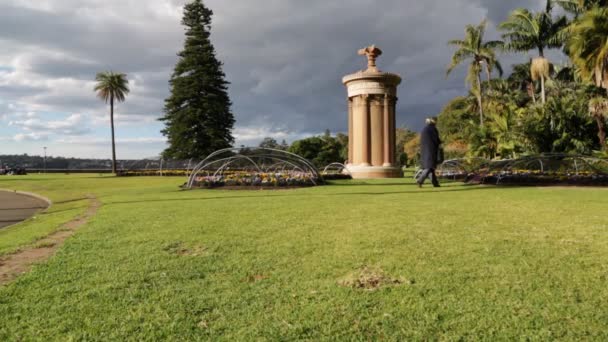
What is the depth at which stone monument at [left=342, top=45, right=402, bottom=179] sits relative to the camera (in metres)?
23.7

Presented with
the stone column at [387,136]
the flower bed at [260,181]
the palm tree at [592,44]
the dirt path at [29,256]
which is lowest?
the dirt path at [29,256]

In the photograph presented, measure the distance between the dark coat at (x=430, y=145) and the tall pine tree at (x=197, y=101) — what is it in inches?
1274

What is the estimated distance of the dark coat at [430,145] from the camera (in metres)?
13.2

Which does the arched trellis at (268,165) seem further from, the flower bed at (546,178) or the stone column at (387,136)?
the flower bed at (546,178)

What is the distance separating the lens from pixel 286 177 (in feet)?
55.6

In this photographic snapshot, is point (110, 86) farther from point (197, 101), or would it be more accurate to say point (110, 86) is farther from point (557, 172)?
point (557, 172)

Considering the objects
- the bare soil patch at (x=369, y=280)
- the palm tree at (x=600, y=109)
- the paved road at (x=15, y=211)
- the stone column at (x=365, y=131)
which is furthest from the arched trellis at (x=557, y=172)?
the paved road at (x=15, y=211)

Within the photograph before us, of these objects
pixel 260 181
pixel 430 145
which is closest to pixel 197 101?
pixel 260 181

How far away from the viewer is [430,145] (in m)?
13.2

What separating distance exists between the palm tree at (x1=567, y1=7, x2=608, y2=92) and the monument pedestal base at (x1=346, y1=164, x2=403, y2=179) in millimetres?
9743

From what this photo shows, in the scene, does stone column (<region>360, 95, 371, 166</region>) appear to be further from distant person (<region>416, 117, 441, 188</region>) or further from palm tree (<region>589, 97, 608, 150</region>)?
palm tree (<region>589, 97, 608, 150</region>)

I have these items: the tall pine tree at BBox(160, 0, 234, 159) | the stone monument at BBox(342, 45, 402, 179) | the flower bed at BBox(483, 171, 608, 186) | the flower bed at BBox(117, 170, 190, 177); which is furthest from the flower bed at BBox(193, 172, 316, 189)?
the tall pine tree at BBox(160, 0, 234, 159)

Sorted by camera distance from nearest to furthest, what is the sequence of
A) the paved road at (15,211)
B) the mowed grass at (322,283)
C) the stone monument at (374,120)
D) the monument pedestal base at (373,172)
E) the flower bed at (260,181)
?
the mowed grass at (322,283)
the paved road at (15,211)
the flower bed at (260,181)
the monument pedestal base at (373,172)
the stone monument at (374,120)

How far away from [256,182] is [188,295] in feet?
42.8
